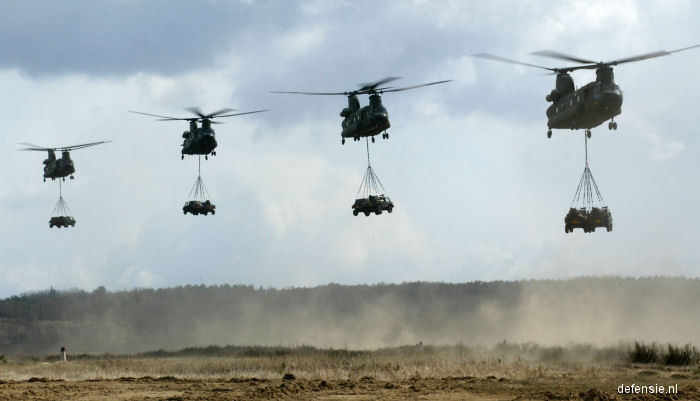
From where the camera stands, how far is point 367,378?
3275 cm

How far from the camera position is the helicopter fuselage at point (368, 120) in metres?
40.2

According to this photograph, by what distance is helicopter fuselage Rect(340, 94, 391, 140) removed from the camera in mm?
40188

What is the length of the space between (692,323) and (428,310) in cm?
3515

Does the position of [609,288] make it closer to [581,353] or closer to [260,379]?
[581,353]

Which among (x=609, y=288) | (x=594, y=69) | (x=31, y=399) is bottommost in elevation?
(x=31, y=399)

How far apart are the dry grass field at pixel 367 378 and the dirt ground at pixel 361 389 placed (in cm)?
4

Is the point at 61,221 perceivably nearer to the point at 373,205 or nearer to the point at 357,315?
the point at 373,205

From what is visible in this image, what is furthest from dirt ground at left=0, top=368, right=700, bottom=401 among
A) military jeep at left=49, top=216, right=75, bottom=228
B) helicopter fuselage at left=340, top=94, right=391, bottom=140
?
military jeep at left=49, top=216, right=75, bottom=228

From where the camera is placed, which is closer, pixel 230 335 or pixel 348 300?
pixel 230 335

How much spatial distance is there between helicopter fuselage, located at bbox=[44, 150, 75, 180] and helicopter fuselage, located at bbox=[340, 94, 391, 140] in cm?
2336

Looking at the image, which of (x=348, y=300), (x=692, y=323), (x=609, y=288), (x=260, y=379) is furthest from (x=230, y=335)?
(x=260, y=379)

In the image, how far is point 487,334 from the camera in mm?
82438

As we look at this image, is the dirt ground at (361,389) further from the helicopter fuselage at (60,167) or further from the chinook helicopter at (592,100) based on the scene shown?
Answer: the helicopter fuselage at (60,167)

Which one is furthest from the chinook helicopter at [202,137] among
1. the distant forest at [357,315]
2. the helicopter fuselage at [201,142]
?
the distant forest at [357,315]
